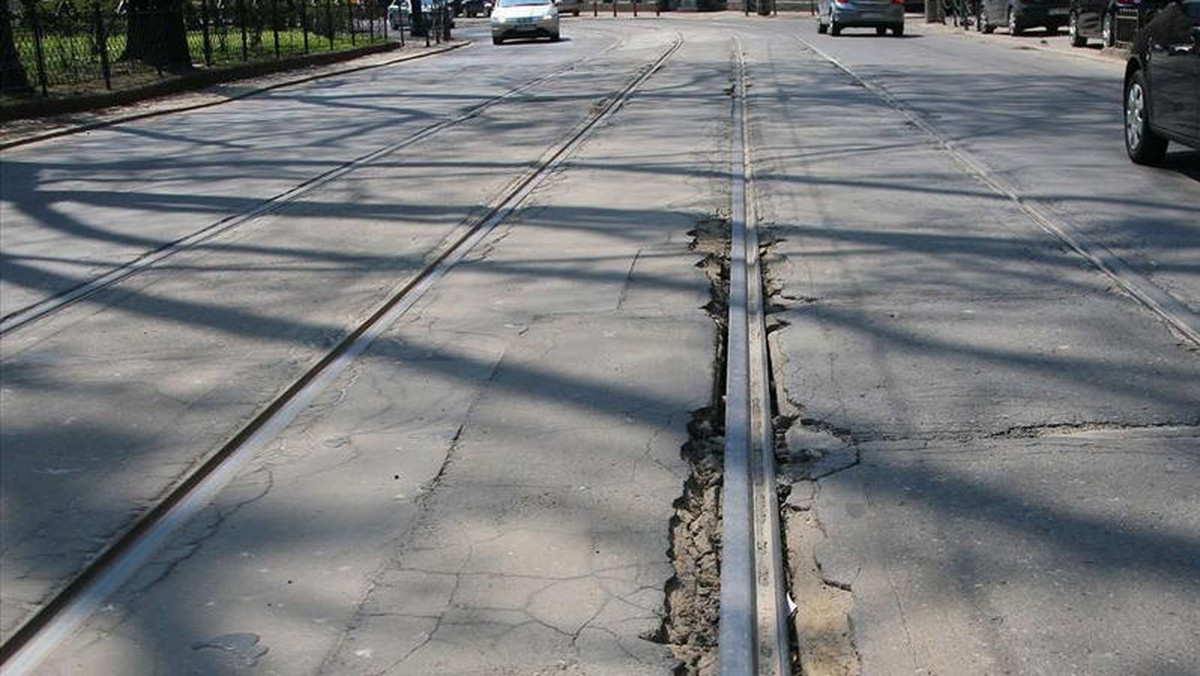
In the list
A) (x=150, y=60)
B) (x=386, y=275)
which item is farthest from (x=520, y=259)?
(x=150, y=60)

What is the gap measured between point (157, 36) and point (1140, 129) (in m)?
19.9

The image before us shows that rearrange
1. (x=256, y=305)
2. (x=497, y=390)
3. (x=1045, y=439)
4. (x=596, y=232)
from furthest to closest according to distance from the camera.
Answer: (x=596, y=232)
(x=256, y=305)
(x=497, y=390)
(x=1045, y=439)

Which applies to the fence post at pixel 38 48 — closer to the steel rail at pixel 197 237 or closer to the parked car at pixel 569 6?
the steel rail at pixel 197 237

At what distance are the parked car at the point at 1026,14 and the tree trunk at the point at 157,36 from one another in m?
20.5

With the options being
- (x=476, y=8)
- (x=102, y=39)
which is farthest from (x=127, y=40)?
(x=476, y=8)

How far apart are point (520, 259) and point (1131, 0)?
790 inches

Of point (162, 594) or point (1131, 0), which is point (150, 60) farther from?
point (162, 594)

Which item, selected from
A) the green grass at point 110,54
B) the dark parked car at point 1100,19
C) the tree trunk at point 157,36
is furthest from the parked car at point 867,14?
the tree trunk at point 157,36

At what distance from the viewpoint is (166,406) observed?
6410 mm

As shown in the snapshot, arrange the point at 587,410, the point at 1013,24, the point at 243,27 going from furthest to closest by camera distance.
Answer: the point at 1013,24 → the point at 243,27 → the point at 587,410

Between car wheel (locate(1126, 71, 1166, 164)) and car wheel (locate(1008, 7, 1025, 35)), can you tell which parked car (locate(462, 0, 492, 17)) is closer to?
car wheel (locate(1008, 7, 1025, 35))

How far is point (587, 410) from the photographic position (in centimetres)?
605

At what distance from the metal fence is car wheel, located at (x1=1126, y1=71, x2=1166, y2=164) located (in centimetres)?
1593

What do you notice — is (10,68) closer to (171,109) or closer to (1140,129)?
(171,109)
